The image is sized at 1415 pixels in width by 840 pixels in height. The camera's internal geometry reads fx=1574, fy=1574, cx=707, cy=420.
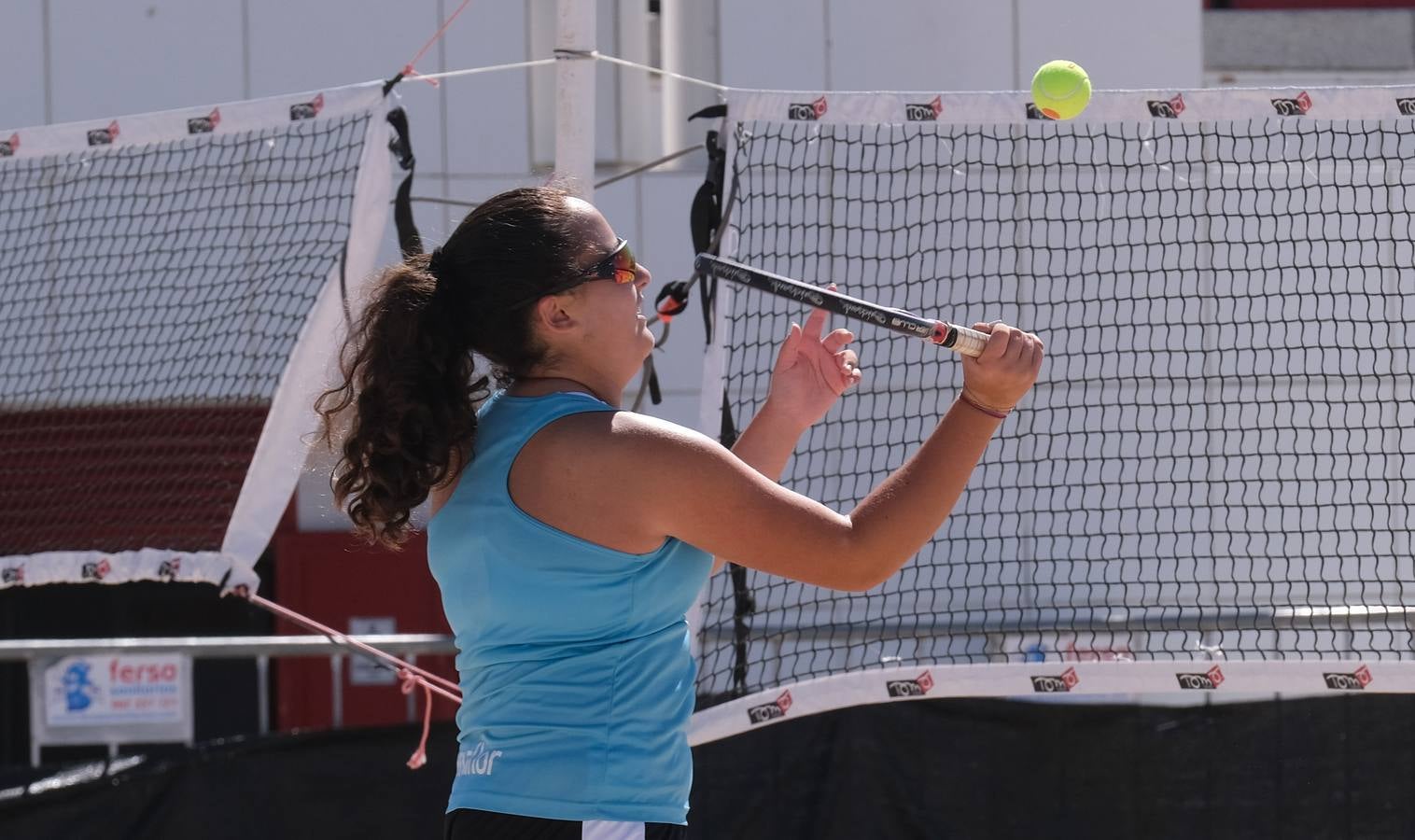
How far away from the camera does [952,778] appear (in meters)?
4.34

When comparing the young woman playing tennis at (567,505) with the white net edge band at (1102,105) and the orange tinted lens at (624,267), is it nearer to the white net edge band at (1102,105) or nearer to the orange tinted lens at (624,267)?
the orange tinted lens at (624,267)

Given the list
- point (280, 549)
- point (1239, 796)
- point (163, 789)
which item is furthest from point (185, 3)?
point (1239, 796)

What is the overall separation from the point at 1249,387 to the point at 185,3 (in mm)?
4583

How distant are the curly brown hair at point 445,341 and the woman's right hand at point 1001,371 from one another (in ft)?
1.86

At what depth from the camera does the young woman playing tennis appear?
1995 millimetres

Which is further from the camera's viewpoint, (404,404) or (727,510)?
(404,404)

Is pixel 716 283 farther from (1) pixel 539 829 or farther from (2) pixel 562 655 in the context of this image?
(1) pixel 539 829

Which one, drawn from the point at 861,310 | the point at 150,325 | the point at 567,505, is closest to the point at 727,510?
the point at 567,505

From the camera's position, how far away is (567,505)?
6.58 ft

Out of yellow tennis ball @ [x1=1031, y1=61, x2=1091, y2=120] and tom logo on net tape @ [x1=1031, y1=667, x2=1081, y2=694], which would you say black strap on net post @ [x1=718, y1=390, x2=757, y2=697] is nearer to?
tom logo on net tape @ [x1=1031, y1=667, x2=1081, y2=694]

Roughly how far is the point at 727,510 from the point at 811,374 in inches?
23.8

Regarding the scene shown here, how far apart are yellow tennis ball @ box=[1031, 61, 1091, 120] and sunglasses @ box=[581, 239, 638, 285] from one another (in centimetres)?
148

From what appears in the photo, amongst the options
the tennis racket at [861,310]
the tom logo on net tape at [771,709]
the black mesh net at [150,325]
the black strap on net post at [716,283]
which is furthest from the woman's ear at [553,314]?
the black mesh net at [150,325]

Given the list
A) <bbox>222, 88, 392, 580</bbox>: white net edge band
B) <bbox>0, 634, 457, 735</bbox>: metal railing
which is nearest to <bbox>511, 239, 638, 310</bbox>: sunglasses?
<bbox>222, 88, 392, 580</bbox>: white net edge band
